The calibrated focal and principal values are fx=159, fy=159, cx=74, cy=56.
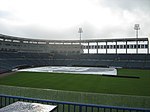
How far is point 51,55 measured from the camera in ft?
262

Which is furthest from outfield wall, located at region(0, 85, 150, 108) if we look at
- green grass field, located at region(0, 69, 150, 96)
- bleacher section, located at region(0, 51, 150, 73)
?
bleacher section, located at region(0, 51, 150, 73)

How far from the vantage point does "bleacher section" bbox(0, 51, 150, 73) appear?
2407 inches

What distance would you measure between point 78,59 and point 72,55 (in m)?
5.50

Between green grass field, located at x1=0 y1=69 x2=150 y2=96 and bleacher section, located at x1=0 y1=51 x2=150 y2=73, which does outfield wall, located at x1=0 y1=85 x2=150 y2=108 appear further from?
bleacher section, located at x1=0 y1=51 x2=150 y2=73

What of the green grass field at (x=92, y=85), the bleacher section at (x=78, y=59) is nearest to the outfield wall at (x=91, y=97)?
the green grass field at (x=92, y=85)

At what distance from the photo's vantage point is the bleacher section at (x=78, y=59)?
201 feet

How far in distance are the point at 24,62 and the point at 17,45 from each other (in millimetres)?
13656

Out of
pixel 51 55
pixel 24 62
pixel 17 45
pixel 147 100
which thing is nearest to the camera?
pixel 147 100

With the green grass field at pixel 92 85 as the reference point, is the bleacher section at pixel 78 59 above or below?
above

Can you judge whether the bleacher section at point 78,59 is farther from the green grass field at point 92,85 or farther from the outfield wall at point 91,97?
the outfield wall at point 91,97

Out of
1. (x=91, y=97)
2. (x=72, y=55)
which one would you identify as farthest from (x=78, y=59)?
(x=91, y=97)

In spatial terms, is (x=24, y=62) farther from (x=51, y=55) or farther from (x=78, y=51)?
(x=78, y=51)

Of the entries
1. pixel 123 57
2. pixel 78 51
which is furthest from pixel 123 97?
pixel 78 51

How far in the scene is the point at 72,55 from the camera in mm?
78188
